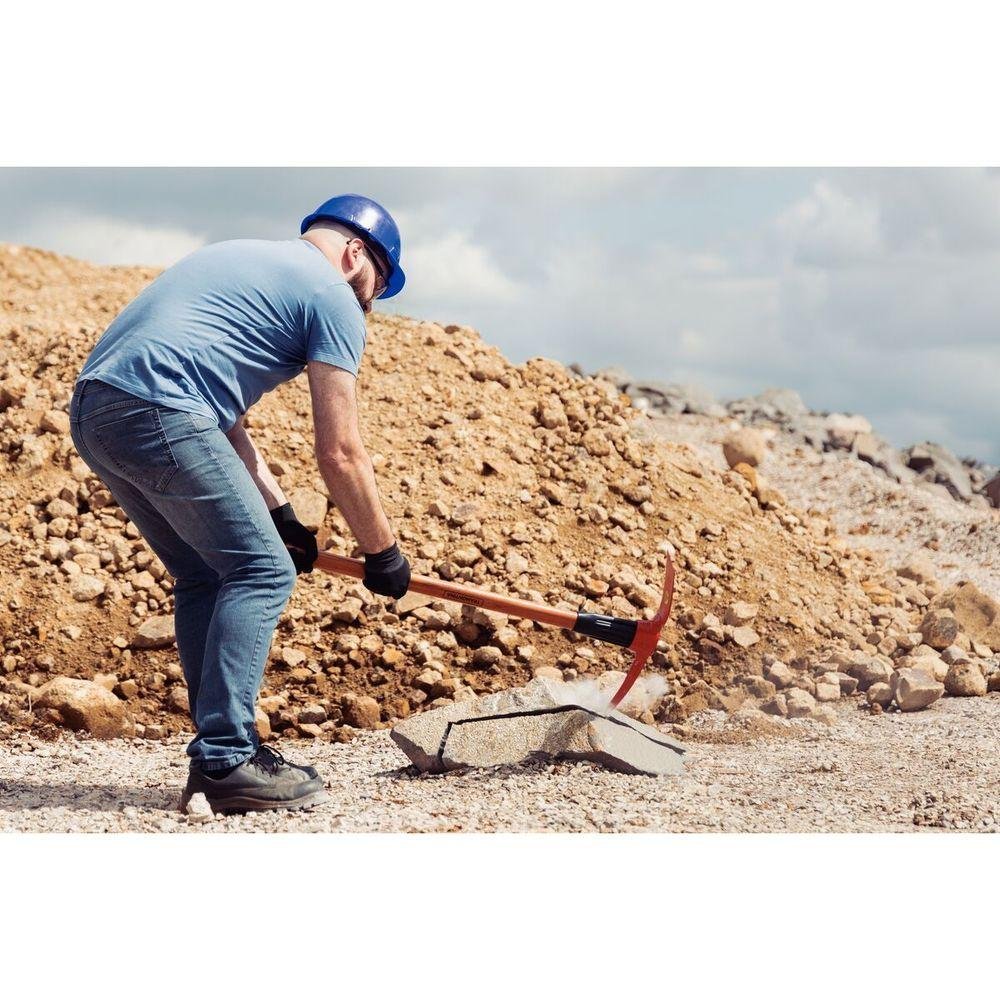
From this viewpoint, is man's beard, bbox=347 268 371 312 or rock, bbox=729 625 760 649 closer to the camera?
man's beard, bbox=347 268 371 312

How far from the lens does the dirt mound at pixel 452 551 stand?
548 centimetres

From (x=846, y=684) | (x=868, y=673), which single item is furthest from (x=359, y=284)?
(x=868, y=673)

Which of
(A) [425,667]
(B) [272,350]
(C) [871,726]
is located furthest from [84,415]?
(C) [871,726]

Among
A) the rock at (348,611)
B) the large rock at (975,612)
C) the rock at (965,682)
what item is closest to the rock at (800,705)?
the rock at (965,682)

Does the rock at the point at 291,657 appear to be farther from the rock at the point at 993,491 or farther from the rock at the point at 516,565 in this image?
the rock at the point at 993,491

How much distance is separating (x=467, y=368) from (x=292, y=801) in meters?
4.39

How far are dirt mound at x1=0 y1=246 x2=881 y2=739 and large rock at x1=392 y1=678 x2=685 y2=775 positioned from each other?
3.06ft

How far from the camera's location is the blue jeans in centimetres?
347

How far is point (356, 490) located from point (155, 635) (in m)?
2.40

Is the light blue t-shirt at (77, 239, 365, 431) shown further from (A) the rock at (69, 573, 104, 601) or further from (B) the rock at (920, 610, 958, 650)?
(B) the rock at (920, 610, 958, 650)

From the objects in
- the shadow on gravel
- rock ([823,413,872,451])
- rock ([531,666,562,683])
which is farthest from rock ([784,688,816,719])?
rock ([823,413,872,451])

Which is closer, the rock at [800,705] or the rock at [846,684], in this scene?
the rock at [800,705]

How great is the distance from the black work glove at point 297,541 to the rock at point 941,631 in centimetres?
419

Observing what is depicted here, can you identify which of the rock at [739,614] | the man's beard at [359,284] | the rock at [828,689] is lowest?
the rock at [828,689]
